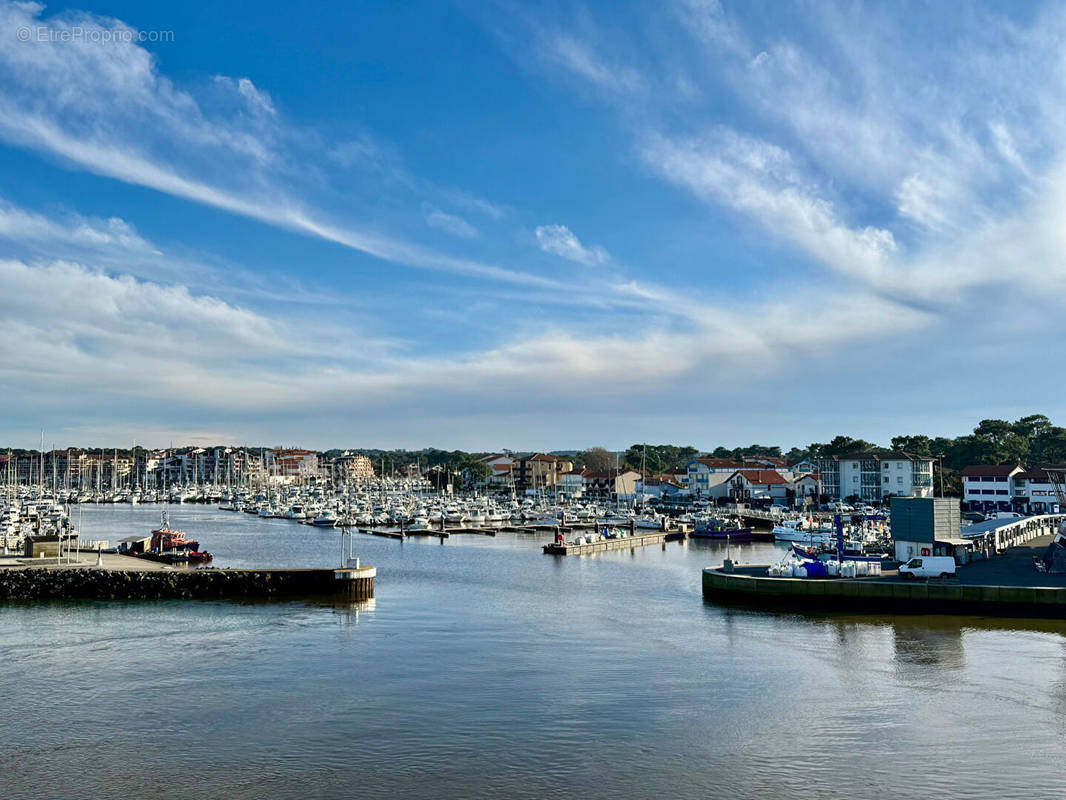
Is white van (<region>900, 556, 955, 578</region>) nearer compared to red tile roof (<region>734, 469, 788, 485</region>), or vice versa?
white van (<region>900, 556, 955, 578</region>)

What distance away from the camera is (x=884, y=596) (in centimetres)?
3753

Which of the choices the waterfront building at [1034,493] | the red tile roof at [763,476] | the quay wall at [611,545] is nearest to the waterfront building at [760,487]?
the red tile roof at [763,476]

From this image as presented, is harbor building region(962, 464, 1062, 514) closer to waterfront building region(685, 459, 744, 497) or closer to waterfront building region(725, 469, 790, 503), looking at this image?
waterfront building region(725, 469, 790, 503)

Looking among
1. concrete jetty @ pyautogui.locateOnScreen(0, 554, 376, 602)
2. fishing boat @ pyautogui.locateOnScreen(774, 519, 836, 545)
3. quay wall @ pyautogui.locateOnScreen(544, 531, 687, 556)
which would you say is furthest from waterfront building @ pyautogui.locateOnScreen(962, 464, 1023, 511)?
concrete jetty @ pyautogui.locateOnScreen(0, 554, 376, 602)

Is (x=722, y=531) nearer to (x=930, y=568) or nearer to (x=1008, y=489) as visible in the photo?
(x=1008, y=489)

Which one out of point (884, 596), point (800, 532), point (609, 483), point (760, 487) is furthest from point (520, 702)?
point (609, 483)

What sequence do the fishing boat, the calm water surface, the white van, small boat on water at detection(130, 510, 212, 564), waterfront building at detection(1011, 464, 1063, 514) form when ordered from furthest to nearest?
waterfront building at detection(1011, 464, 1063, 514), the fishing boat, small boat on water at detection(130, 510, 212, 564), the white van, the calm water surface

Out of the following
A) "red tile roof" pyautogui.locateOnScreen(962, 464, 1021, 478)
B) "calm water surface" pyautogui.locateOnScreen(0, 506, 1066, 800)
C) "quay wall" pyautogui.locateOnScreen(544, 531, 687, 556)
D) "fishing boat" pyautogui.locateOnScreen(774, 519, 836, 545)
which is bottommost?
"quay wall" pyautogui.locateOnScreen(544, 531, 687, 556)

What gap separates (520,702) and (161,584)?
90.2 feet

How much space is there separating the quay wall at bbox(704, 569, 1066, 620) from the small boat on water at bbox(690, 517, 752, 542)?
4134 cm

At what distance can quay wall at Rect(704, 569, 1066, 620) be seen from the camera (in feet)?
116

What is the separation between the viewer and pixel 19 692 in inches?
938

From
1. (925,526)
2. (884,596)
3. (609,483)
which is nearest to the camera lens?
(884,596)

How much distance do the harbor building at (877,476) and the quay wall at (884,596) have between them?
74791mm
